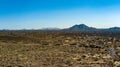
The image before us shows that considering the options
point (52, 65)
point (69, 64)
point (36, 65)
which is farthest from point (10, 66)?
point (69, 64)

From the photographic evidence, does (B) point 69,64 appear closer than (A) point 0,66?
No

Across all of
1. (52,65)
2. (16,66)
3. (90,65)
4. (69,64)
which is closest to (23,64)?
(16,66)

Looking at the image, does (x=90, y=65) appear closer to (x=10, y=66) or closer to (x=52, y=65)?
(x=52, y=65)

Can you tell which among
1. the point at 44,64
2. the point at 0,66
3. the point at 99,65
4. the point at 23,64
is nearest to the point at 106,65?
the point at 99,65

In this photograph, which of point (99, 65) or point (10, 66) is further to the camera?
point (99, 65)

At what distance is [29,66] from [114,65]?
268 inches

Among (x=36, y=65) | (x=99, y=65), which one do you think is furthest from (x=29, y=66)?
(x=99, y=65)

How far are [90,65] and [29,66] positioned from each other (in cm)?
498

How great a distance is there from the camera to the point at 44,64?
68.6 feet

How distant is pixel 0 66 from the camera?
19.3 m

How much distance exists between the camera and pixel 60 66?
65.8 ft

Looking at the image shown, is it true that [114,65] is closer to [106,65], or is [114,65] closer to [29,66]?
[106,65]

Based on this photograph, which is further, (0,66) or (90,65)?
(90,65)

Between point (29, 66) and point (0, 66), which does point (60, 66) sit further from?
point (0, 66)
